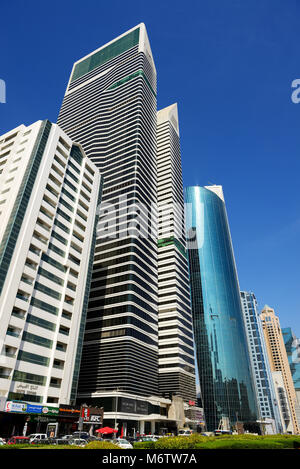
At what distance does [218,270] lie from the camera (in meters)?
184

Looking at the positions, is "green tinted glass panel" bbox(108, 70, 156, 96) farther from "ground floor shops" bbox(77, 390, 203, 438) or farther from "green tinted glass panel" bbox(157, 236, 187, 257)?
"ground floor shops" bbox(77, 390, 203, 438)

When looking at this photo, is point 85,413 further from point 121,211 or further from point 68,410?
point 121,211

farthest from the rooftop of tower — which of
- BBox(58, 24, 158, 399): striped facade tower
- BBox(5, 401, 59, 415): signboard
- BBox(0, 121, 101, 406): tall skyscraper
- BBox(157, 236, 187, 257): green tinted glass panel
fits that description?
BBox(5, 401, 59, 415): signboard

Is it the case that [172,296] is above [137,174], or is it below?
below

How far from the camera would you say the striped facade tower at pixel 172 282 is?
102 metres

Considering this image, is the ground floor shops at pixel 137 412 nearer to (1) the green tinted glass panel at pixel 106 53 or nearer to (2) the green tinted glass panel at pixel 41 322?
(2) the green tinted glass panel at pixel 41 322

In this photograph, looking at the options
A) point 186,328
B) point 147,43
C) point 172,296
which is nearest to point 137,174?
point 172,296

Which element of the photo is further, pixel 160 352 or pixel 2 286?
pixel 160 352

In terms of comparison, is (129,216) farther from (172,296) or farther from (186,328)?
(186,328)

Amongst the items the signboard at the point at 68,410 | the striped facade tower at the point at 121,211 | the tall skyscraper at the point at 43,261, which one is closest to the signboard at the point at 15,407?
the tall skyscraper at the point at 43,261

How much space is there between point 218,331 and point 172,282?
64435 millimetres

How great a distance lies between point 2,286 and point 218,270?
145m

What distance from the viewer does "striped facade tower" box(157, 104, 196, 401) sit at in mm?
101938
